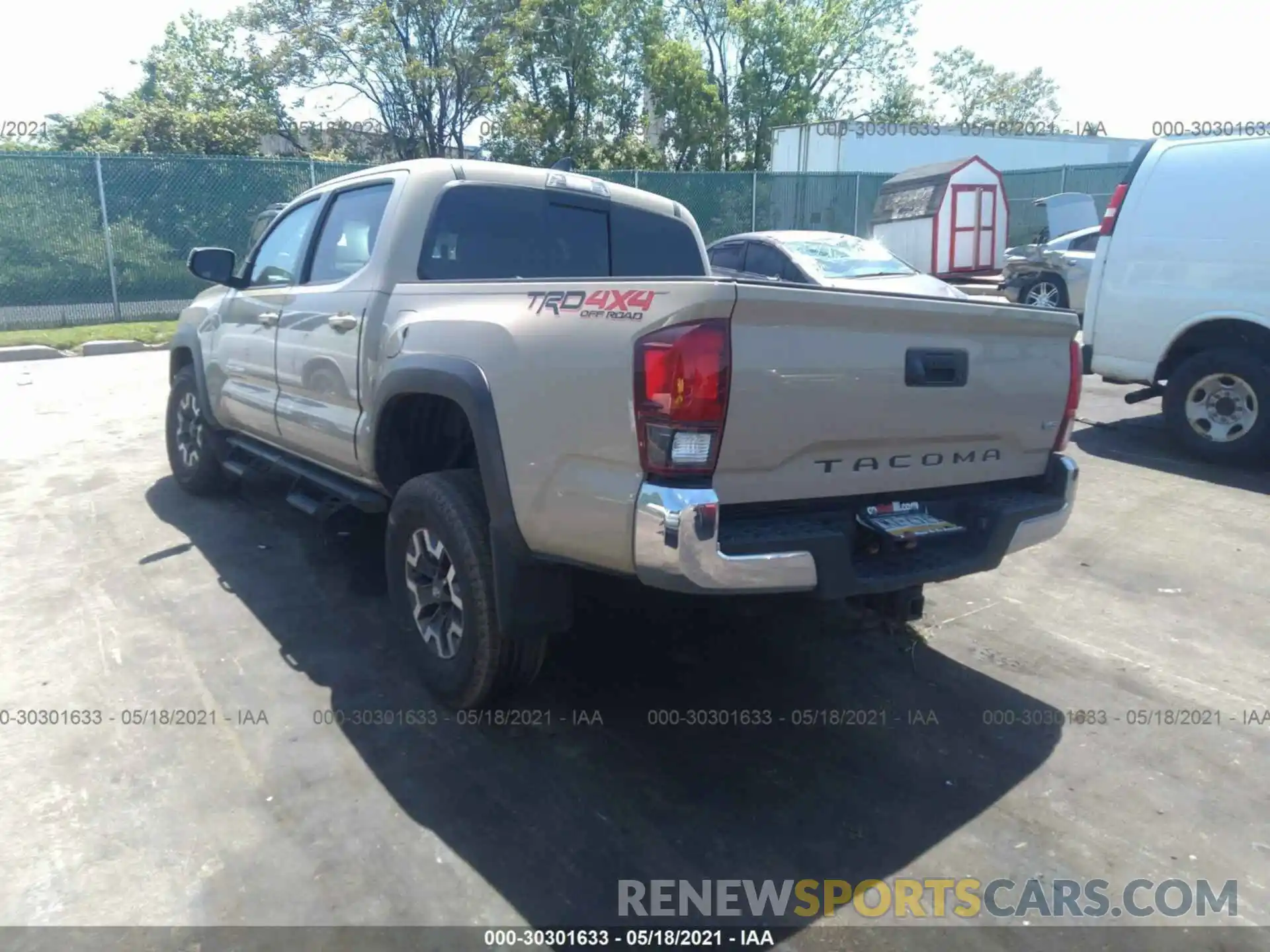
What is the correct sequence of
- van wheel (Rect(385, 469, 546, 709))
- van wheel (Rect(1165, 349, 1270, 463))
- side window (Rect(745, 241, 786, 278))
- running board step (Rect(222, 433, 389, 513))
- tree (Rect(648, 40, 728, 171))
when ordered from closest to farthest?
van wheel (Rect(385, 469, 546, 709)), running board step (Rect(222, 433, 389, 513)), van wheel (Rect(1165, 349, 1270, 463)), side window (Rect(745, 241, 786, 278)), tree (Rect(648, 40, 728, 171))

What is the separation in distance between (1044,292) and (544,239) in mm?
11290

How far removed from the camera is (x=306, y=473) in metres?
4.88

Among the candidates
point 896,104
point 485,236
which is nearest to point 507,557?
point 485,236

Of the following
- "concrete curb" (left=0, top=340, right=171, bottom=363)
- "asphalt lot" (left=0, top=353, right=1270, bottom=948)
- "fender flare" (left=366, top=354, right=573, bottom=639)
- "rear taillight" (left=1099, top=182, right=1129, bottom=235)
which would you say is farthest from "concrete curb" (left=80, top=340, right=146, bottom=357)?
"rear taillight" (left=1099, top=182, right=1129, bottom=235)

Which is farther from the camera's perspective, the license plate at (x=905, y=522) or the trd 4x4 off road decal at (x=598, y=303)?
the license plate at (x=905, y=522)

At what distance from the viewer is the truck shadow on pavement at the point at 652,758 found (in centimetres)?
281

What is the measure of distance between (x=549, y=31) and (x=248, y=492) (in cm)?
2593

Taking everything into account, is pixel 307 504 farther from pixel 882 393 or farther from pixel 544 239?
pixel 882 393

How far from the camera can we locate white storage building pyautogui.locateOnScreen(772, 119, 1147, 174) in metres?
29.2

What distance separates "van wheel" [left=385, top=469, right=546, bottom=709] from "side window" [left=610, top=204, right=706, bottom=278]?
1625 mm

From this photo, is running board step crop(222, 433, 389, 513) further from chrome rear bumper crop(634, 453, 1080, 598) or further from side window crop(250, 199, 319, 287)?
chrome rear bumper crop(634, 453, 1080, 598)

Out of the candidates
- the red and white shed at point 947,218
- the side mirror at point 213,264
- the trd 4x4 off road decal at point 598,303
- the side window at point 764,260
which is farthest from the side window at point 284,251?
the red and white shed at point 947,218

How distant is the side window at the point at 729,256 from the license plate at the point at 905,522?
852 cm

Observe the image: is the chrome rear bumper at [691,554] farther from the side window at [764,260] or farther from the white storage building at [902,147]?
the white storage building at [902,147]
